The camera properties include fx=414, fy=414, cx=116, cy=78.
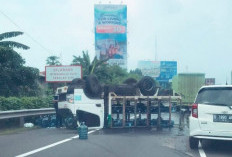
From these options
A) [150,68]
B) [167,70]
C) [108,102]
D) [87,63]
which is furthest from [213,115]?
[150,68]

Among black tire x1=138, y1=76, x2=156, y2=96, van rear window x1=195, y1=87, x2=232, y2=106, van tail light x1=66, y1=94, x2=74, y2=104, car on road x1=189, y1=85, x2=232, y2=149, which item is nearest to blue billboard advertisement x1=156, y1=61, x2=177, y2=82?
black tire x1=138, y1=76, x2=156, y2=96

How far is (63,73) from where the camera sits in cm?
3083

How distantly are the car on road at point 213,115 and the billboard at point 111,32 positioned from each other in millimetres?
53394

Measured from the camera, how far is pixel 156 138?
46.6ft

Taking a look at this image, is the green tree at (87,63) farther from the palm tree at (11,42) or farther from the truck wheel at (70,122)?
the truck wheel at (70,122)

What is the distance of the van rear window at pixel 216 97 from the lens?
10633 mm

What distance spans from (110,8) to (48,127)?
49.0 meters

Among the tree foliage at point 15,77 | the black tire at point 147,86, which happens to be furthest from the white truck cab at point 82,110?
the tree foliage at point 15,77

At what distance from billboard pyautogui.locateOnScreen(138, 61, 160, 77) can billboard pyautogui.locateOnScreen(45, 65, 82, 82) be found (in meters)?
32.9

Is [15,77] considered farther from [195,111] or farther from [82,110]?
[195,111]

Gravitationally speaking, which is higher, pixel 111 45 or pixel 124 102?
pixel 111 45

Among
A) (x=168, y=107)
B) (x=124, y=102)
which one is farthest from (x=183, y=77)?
(x=124, y=102)

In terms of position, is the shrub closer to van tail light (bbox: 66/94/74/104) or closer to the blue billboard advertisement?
van tail light (bbox: 66/94/74/104)

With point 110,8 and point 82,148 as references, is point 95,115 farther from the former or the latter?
point 110,8
